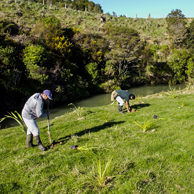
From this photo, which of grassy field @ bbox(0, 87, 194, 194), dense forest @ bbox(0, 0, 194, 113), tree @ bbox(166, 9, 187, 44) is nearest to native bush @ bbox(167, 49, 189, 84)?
dense forest @ bbox(0, 0, 194, 113)

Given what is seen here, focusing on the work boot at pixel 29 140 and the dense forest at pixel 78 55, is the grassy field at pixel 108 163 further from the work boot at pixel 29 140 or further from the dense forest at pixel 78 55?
the dense forest at pixel 78 55

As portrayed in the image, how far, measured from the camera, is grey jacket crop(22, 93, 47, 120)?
5.25 metres

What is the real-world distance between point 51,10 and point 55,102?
31976mm

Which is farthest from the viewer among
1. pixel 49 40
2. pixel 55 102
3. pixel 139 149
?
pixel 49 40

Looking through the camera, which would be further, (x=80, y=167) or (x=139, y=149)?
(x=139, y=149)

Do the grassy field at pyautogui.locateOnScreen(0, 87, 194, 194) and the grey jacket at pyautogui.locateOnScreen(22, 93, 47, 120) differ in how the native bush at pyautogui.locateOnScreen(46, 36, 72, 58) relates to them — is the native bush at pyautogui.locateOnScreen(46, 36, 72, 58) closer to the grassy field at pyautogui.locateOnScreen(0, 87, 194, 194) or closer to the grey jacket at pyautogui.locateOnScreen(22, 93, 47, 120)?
the grassy field at pyautogui.locateOnScreen(0, 87, 194, 194)

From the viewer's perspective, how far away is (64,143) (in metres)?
6.00

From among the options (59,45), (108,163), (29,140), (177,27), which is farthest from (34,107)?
(177,27)

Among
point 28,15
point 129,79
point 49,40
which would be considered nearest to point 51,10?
point 28,15

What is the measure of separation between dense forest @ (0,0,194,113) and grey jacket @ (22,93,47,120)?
15.0 m

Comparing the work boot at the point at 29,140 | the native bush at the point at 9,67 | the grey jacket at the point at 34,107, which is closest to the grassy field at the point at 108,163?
the work boot at the point at 29,140

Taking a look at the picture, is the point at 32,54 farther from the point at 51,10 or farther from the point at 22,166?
the point at 51,10

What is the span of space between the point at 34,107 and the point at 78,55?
2527 cm

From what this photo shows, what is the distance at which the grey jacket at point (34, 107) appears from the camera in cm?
525
